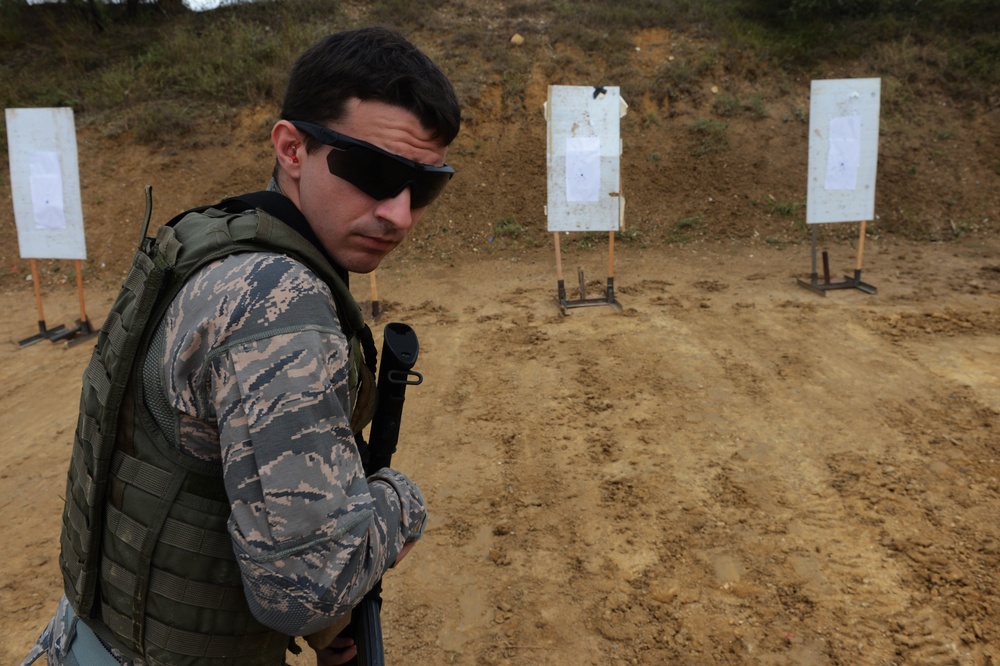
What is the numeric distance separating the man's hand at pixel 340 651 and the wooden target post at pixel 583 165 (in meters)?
4.97

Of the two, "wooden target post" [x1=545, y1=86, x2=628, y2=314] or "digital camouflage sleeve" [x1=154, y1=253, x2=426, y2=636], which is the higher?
"wooden target post" [x1=545, y1=86, x2=628, y2=314]

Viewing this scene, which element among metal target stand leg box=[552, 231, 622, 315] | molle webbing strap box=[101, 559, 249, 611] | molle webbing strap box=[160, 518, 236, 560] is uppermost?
molle webbing strap box=[160, 518, 236, 560]

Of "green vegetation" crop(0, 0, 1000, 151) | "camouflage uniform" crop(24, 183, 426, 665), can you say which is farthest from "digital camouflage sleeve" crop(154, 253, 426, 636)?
"green vegetation" crop(0, 0, 1000, 151)

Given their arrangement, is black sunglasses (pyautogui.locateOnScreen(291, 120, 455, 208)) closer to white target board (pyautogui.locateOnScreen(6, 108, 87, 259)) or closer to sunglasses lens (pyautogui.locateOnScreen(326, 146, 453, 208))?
sunglasses lens (pyautogui.locateOnScreen(326, 146, 453, 208))

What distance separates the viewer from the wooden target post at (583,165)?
6172mm

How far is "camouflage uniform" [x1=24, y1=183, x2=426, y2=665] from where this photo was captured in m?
0.77

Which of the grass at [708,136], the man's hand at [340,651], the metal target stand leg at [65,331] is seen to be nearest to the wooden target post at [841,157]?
the grass at [708,136]

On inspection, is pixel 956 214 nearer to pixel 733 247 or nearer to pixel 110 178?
pixel 733 247

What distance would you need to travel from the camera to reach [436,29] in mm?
11359

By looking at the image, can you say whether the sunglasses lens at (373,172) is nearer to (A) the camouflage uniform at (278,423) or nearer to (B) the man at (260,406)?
(B) the man at (260,406)

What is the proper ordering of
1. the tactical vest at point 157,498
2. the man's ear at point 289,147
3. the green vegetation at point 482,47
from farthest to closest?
1. the green vegetation at point 482,47
2. the man's ear at point 289,147
3. the tactical vest at point 157,498

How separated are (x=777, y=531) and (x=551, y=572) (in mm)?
1070

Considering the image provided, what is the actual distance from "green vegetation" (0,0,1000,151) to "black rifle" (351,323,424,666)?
31.3 feet

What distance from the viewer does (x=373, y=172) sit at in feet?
3.23
